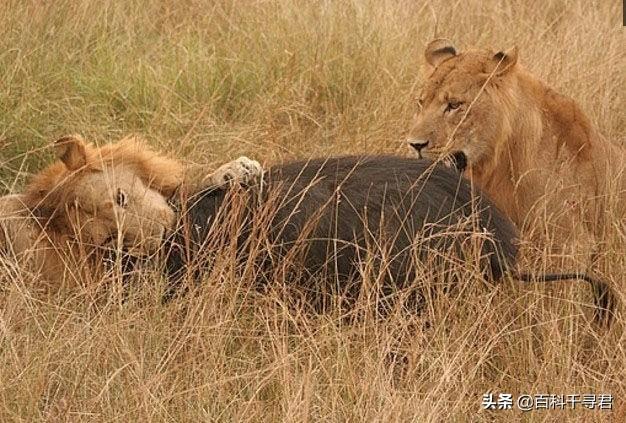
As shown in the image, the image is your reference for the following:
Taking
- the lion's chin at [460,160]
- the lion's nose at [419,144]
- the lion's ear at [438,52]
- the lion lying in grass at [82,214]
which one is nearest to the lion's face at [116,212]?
the lion lying in grass at [82,214]

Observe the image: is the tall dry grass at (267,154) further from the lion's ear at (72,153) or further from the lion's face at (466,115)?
the lion's face at (466,115)

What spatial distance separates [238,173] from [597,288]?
1.19 m

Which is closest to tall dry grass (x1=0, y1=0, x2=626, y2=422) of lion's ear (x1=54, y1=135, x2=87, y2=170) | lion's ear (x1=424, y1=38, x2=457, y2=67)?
lion's ear (x1=54, y1=135, x2=87, y2=170)

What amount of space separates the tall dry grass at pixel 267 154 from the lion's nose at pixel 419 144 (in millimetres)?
731

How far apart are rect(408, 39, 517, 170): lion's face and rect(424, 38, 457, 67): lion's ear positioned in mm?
212

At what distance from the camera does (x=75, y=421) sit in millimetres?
3570

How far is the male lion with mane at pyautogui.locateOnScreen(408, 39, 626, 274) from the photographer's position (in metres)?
4.88

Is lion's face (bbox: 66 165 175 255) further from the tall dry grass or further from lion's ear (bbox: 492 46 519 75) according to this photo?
lion's ear (bbox: 492 46 519 75)

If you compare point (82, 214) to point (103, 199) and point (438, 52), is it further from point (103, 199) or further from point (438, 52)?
point (438, 52)

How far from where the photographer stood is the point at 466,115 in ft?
16.0

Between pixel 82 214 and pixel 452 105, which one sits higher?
pixel 452 105

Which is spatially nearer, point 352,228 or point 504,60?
point 352,228

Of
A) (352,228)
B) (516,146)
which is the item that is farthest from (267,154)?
(352,228)

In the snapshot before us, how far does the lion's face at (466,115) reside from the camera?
489 centimetres
